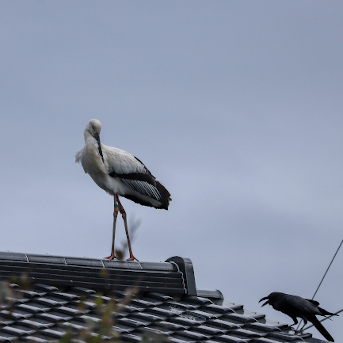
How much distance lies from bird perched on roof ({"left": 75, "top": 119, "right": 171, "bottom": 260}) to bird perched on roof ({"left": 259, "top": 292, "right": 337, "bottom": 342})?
11.3 feet

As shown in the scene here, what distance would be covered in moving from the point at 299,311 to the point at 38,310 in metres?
2.45

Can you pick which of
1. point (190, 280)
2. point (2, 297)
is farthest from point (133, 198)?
point (2, 297)

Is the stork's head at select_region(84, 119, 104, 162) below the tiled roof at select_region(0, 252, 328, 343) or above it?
above

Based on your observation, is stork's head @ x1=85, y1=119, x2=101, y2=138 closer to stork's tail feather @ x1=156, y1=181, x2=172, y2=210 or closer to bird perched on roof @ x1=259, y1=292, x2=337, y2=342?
stork's tail feather @ x1=156, y1=181, x2=172, y2=210

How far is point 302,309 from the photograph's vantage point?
668 cm

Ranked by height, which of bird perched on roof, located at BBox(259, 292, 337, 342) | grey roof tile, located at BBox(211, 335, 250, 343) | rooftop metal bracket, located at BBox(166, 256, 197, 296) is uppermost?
rooftop metal bracket, located at BBox(166, 256, 197, 296)

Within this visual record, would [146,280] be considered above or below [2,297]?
above

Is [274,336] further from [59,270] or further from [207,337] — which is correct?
[59,270]

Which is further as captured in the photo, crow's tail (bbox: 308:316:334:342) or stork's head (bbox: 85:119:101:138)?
stork's head (bbox: 85:119:101:138)

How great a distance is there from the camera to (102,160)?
9.96 m

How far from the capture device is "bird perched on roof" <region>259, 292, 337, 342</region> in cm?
663

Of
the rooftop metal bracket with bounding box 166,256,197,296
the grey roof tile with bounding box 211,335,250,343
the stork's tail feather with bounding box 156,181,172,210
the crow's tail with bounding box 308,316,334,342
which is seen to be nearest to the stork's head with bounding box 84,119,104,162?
the stork's tail feather with bounding box 156,181,172,210

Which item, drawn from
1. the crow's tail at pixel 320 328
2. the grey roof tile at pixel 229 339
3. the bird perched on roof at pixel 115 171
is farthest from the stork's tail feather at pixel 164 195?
the grey roof tile at pixel 229 339

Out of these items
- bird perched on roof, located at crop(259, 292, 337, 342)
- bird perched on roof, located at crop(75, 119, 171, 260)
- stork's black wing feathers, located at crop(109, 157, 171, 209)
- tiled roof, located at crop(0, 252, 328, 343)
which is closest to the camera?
tiled roof, located at crop(0, 252, 328, 343)
